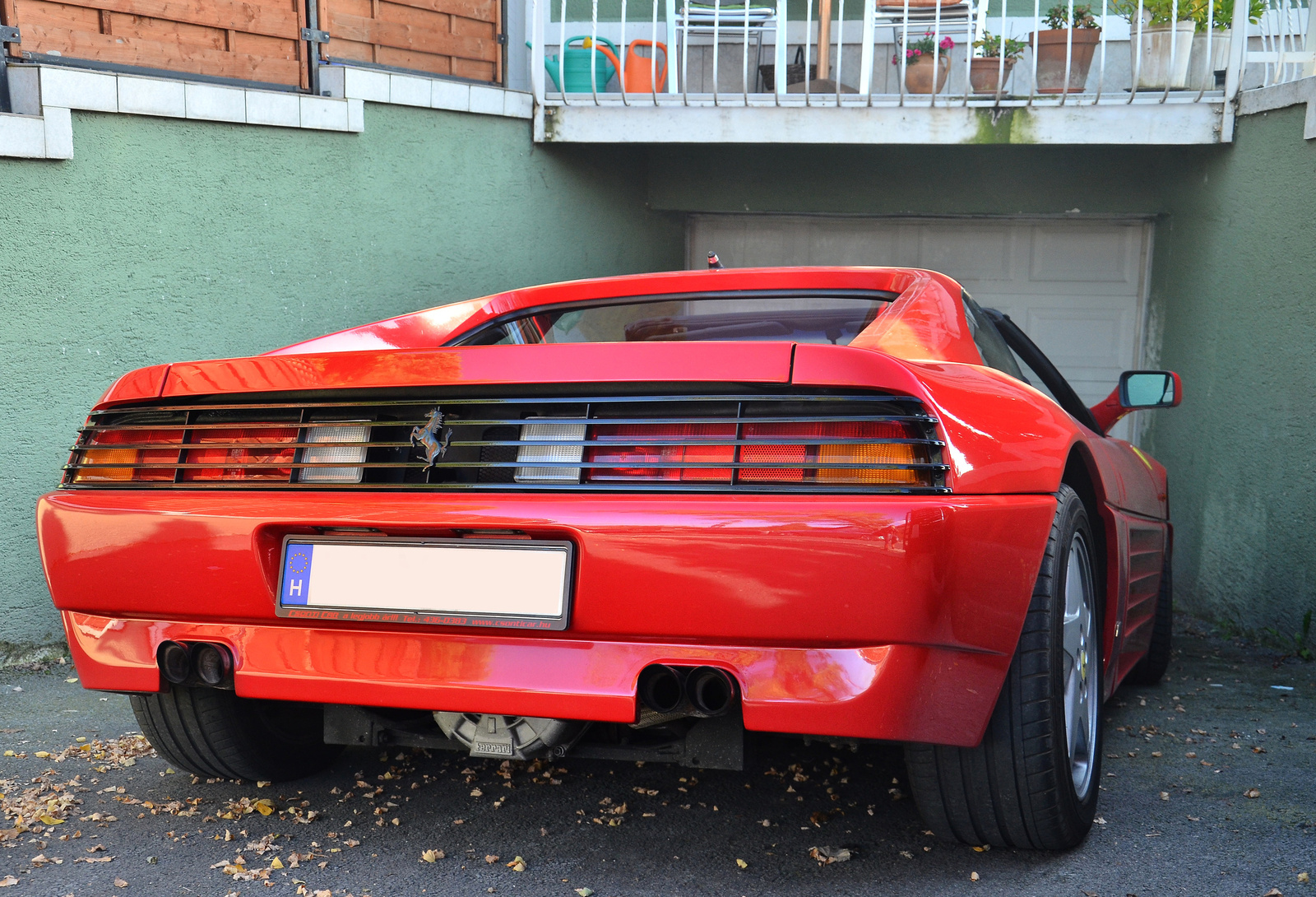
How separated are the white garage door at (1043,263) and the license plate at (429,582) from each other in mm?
5986

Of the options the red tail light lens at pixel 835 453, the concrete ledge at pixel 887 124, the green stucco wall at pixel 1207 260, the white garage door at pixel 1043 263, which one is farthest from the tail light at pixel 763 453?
the white garage door at pixel 1043 263

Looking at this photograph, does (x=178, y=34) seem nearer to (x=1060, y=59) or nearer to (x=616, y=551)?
(x=616, y=551)

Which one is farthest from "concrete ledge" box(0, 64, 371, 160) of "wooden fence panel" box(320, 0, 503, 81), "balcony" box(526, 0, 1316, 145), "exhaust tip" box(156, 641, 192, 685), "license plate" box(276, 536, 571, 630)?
"license plate" box(276, 536, 571, 630)

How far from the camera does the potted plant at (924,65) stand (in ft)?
23.4

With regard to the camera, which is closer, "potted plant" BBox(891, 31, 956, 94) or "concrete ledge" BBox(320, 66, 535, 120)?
"concrete ledge" BBox(320, 66, 535, 120)

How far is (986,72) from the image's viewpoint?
6805mm

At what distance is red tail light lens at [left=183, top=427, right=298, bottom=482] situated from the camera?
7.11 ft

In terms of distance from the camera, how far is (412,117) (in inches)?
223

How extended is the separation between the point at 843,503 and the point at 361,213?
4.12m

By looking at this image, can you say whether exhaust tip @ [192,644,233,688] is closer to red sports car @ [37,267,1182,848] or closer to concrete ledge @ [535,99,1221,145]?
red sports car @ [37,267,1182,848]

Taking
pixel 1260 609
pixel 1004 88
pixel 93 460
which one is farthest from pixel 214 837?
pixel 1004 88

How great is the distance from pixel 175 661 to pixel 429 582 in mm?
591

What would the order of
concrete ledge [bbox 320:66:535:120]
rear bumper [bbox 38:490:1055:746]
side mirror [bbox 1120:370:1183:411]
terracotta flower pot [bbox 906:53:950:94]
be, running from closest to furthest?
rear bumper [bbox 38:490:1055:746] < side mirror [bbox 1120:370:1183:411] < concrete ledge [bbox 320:66:535:120] < terracotta flower pot [bbox 906:53:950:94]

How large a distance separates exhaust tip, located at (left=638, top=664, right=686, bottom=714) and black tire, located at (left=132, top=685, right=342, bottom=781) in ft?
3.56
